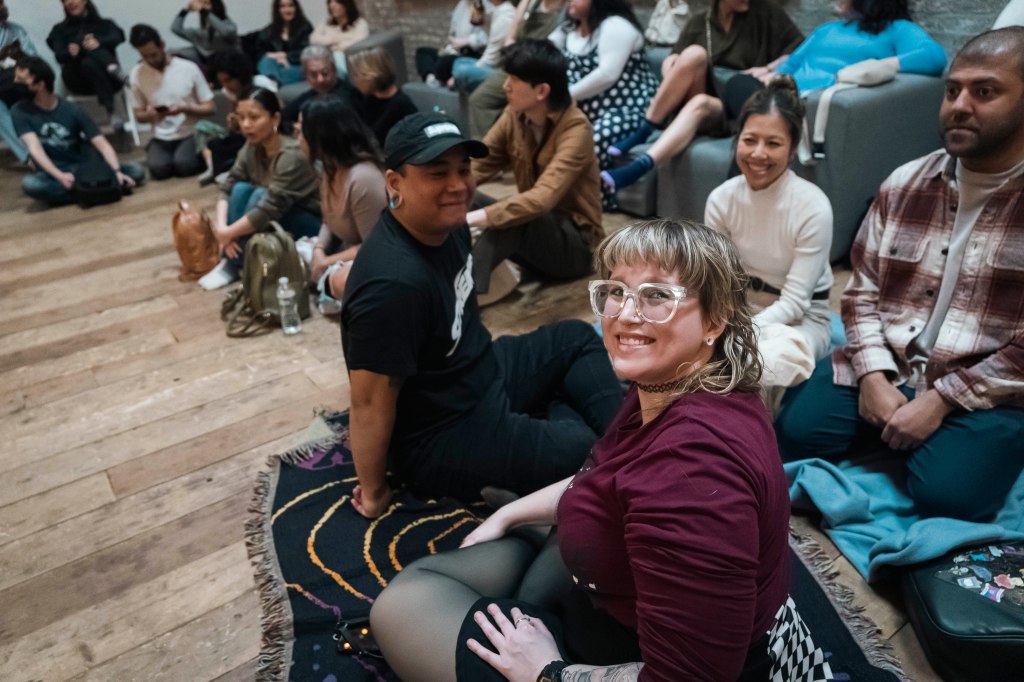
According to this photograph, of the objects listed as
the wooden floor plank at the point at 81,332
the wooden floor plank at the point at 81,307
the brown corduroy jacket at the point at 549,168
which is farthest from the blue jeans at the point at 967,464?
the wooden floor plank at the point at 81,307

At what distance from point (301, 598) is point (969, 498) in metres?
1.47

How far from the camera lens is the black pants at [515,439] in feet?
5.73

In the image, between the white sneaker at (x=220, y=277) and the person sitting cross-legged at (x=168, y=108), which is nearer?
the white sneaker at (x=220, y=277)

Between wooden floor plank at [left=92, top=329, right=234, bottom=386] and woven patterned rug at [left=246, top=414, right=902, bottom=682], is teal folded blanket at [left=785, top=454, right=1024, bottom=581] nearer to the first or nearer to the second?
woven patterned rug at [left=246, top=414, right=902, bottom=682]

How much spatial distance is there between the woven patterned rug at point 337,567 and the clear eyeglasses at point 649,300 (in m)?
0.87

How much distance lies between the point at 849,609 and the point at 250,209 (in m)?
2.77

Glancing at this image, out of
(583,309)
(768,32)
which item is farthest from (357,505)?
(768,32)

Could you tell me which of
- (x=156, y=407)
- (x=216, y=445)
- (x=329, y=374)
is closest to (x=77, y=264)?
(x=156, y=407)

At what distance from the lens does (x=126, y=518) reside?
1942 millimetres

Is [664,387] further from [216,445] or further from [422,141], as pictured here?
[216,445]

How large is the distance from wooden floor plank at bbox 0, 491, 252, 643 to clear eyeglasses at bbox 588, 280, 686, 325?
1.29 metres

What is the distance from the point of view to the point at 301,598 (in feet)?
5.34

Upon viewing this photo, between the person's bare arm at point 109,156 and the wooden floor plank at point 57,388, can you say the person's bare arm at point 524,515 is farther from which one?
the person's bare arm at point 109,156

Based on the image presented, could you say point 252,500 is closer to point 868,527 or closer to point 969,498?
point 868,527
